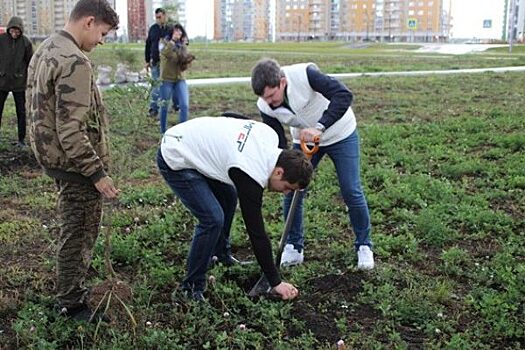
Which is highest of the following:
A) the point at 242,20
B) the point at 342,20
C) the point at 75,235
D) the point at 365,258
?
the point at 242,20

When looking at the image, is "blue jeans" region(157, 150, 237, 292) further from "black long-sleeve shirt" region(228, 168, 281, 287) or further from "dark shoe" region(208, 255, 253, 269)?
"dark shoe" region(208, 255, 253, 269)

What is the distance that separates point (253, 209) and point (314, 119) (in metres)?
1.12

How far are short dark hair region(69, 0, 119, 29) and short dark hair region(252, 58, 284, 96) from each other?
977 millimetres

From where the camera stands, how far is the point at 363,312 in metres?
3.80

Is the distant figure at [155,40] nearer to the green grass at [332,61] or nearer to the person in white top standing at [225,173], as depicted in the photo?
the green grass at [332,61]

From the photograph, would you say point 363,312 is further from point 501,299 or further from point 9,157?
point 9,157

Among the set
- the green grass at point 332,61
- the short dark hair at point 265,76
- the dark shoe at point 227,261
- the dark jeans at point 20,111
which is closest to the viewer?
the short dark hair at point 265,76

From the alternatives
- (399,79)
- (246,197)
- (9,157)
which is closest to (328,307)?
(246,197)

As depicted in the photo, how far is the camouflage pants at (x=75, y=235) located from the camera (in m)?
3.31

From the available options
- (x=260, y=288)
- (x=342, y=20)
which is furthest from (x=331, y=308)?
(x=342, y=20)

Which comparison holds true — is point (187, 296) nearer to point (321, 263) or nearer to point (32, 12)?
point (321, 263)

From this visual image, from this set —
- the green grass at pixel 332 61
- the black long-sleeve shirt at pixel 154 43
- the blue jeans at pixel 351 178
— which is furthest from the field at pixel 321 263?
the black long-sleeve shirt at pixel 154 43

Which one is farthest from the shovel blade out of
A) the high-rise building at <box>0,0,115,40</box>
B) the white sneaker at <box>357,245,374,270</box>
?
the high-rise building at <box>0,0,115,40</box>

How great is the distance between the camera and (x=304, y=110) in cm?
419
